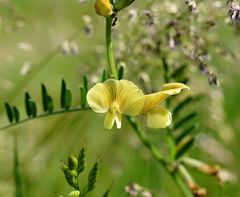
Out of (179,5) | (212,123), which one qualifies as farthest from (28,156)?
(179,5)

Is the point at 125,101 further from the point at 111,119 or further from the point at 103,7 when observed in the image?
the point at 103,7

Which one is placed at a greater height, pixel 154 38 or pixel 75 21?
pixel 75 21

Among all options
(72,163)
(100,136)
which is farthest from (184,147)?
(100,136)

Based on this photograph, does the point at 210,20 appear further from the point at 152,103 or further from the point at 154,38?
the point at 152,103

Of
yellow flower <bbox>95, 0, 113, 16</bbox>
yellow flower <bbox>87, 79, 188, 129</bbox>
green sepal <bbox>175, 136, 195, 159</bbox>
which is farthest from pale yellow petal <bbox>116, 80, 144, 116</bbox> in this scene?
green sepal <bbox>175, 136, 195, 159</bbox>

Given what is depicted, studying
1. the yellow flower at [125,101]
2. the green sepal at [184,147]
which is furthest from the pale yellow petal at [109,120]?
the green sepal at [184,147]

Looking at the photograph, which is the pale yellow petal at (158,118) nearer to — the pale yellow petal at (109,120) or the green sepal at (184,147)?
the pale yellow petal at (109,120)

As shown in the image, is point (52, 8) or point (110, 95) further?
point (52, 8)

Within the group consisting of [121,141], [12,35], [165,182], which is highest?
[12,35]
